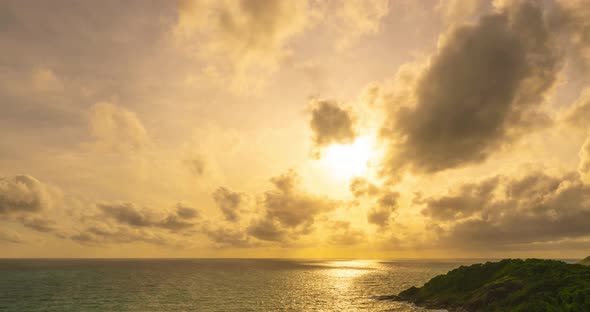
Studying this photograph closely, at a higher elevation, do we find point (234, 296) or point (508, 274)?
point (508, 274)

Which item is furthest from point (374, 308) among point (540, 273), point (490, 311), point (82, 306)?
point (82, 306)

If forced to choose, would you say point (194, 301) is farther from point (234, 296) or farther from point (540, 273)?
point (540, 273)

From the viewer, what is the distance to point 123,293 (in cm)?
10025

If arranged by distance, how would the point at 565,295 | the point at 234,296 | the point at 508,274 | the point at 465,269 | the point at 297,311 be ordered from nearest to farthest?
1. the point at 565,295
2. the point at 508,274
3. the point at 297,311
4. the point at 465,269
5. the point at 234,296

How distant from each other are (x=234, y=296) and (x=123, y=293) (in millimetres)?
34330

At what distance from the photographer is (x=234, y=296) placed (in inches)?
3723

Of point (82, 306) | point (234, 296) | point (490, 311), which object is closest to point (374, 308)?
point (490, 311)

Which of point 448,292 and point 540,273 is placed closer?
point 540,273

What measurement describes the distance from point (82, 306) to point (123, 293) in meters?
23.5

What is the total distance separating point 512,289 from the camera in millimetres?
60688

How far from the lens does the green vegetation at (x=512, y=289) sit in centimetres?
5019

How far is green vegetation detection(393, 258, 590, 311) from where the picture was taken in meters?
50.2

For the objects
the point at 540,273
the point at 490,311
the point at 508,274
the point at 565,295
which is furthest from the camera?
the point at 508,274

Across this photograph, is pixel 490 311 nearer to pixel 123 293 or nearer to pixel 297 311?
pixel 297 311
